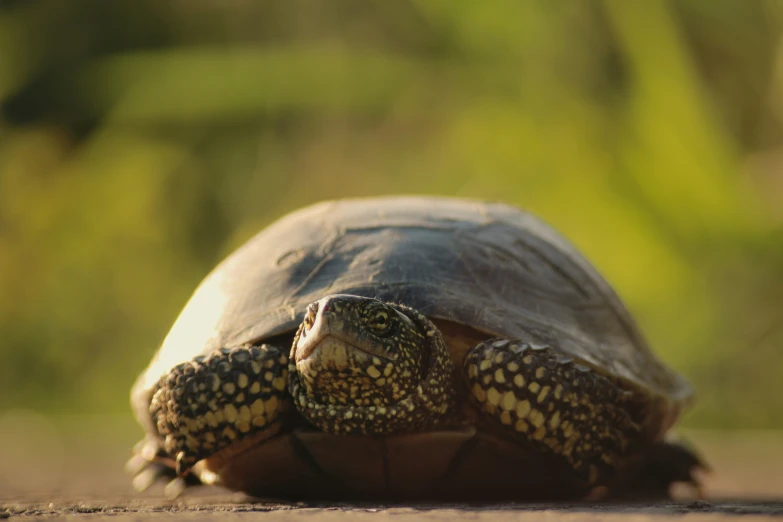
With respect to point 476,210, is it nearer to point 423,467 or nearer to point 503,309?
point 503,309

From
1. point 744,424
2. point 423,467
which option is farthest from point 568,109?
point 423,467

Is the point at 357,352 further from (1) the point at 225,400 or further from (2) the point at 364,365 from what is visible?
(1) the point at 225,400

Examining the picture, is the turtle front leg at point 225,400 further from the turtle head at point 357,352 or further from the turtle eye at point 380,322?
the turtle eye at point 380,322

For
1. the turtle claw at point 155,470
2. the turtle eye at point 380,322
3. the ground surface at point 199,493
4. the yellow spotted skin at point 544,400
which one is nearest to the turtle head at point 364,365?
the turtle eye at point 380,322

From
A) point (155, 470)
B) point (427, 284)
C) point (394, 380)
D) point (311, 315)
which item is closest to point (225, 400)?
point (311, 315)

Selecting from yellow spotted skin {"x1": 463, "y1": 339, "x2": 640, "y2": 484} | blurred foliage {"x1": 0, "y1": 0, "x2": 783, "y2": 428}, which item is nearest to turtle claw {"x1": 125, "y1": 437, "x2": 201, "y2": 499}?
yellow spotted skin {"x1": 463, "y1": 339, "x2": 640, "y2": 484}
